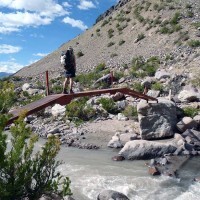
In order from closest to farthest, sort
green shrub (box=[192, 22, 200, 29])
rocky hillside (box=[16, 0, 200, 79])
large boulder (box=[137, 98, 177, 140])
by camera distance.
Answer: large boulder (box=[137, 98, 177, 140])
rocky hillside (box=[16, 0, 200, 79])
green shrub (box=[192, 22, 200, 29])

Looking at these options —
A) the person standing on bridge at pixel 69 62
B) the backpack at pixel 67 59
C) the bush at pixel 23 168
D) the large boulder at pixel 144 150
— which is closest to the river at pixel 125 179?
the large boulder at pixel 144 150

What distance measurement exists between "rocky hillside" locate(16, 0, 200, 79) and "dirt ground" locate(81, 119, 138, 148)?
10.4 metres

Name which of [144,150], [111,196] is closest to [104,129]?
[144,150]

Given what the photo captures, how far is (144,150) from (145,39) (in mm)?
28138

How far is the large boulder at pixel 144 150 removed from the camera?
14.6m

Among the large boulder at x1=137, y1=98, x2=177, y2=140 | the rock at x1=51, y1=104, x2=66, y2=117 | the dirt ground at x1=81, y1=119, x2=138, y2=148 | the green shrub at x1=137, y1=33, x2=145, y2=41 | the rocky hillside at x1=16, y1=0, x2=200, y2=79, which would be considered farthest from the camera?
the green shrub at x1=137, y1=33, x2=145, y2=41

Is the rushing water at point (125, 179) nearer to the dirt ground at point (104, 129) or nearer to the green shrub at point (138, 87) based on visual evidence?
the dirt ground at point (104, 129)

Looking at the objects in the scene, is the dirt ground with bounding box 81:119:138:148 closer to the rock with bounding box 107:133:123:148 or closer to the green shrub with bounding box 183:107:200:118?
the rock with bounding box 107:133:123:148

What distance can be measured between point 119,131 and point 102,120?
2.24 meters

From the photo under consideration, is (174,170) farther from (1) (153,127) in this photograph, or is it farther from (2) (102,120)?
(2) (102,120)

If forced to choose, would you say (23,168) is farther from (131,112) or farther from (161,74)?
(161,74)

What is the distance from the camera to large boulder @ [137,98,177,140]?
1683 centimetres

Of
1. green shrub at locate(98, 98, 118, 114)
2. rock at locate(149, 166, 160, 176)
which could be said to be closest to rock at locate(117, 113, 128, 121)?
green shrub at locate(98, 98, 118, 114)

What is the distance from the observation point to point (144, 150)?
48.2ft
